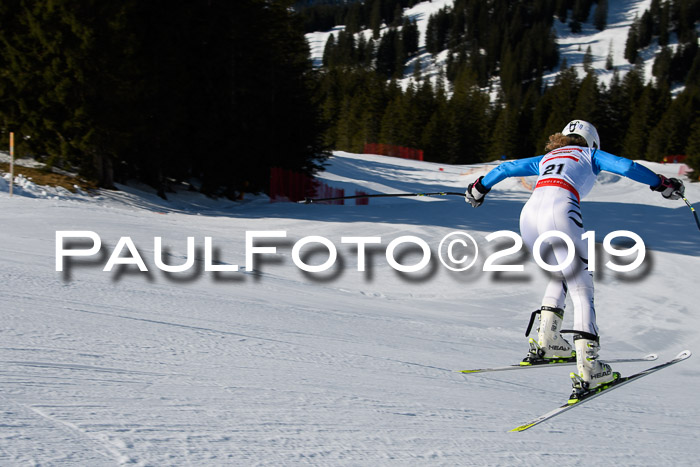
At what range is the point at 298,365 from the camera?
4.46m

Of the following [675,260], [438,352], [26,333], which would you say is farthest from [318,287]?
[675,260]

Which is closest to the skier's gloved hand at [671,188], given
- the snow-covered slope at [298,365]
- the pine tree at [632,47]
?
the snow-covered slope at [298,365]

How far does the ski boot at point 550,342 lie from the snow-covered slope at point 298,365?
263 mm

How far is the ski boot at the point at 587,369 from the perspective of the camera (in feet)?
13.7

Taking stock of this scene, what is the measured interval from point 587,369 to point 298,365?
2.04 meters

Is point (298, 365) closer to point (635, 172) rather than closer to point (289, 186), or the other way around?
point (635, 172)

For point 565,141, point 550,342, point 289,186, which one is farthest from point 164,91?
point 550,342

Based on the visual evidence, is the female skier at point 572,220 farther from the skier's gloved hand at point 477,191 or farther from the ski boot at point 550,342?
the skier's gloved hand at point 477,191

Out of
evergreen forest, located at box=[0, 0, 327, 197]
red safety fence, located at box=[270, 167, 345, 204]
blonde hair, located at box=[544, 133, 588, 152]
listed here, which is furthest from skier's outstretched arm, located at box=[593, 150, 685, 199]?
red safety fence, located at box=[270, 167, 345, 204]

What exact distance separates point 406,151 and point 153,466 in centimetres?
8417

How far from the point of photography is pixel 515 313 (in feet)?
29.4

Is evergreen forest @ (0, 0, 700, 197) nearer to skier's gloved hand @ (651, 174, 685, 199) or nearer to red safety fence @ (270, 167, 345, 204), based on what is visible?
red safety fence @ (270, 167, 345, 204)

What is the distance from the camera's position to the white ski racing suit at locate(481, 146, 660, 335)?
14.0 feet

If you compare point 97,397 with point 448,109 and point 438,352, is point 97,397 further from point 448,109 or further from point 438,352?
point 448,109
